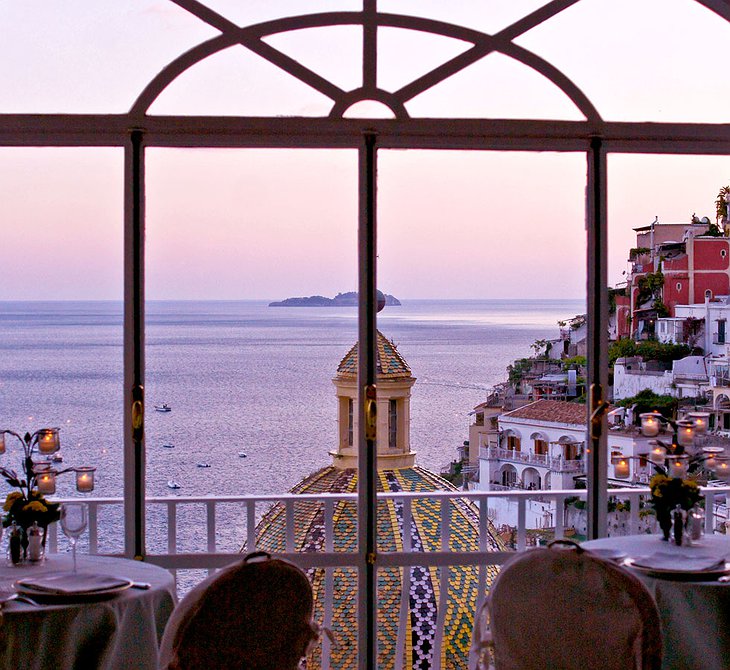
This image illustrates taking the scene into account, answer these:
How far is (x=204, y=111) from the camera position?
4.46 meters

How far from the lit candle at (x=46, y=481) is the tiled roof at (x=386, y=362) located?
5.29 ft

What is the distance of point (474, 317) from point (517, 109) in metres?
0.96

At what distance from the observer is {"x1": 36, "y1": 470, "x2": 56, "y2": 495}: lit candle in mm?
3654

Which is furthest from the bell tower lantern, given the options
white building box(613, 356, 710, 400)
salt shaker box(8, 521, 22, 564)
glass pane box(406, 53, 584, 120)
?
salt shaker box(8, 521, 22, 564)

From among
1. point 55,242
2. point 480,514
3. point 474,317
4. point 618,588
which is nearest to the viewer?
point 618,588

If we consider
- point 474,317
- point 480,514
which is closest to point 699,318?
point 474,317

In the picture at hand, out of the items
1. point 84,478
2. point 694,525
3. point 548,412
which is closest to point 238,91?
point 84,478

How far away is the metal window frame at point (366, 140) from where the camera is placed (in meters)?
4.36

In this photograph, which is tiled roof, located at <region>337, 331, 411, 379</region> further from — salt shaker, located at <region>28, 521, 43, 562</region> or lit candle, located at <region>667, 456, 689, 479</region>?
salt shaker, located at <region>28, 521, 43, 562</region>

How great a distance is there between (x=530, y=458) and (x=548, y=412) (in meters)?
0.34

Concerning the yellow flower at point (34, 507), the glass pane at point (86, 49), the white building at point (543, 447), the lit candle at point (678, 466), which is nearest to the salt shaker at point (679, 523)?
the lit candle at point (678, 466)

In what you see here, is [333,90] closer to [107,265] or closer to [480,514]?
[107,265]

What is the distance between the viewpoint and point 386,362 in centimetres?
490

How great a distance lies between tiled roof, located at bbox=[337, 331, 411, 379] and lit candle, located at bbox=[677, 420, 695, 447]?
4.71ft
